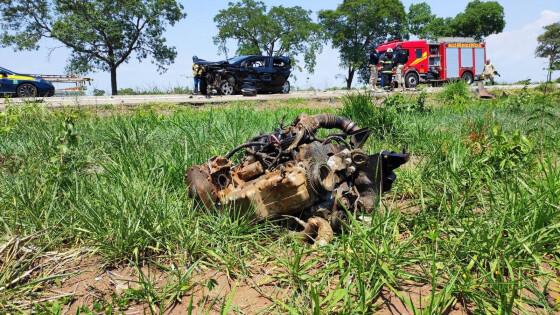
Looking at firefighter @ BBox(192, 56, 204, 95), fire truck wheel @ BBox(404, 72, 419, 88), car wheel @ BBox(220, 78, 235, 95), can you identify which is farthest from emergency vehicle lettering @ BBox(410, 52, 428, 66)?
firefighter @ BBox(192, 56, 204, 95)

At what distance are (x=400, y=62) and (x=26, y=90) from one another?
1790 cm

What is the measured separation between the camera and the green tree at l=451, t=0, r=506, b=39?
48.7 metres

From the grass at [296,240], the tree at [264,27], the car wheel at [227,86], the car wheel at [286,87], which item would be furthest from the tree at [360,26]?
the grass at [296,240]

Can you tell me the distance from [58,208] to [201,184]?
0.87 m

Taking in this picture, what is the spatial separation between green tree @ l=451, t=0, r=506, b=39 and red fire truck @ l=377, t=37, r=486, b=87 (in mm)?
19229

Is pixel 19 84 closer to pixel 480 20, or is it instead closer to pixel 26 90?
pixel 26 90

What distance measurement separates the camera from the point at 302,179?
7.79 ft

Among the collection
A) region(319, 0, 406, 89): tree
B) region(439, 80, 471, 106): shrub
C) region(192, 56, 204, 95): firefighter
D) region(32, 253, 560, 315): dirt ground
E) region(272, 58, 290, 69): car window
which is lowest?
region(32, 253, 560, 315): dirt ground

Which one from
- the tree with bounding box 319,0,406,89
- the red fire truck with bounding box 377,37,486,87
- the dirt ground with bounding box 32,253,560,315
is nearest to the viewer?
the dirt ground with bounding box 32,253,560,315

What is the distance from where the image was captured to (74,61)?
1252 inches

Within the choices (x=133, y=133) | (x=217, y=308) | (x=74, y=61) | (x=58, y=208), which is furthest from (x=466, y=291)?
(x=74, y=61)

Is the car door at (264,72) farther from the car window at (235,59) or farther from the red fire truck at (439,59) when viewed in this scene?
the red fire truck at (439,59)

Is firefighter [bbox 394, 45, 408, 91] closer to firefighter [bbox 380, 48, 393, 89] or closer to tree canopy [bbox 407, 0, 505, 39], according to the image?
firefighter [bbox 380, 48, 393, 89]

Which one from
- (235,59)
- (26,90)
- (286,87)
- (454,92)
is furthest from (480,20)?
(26,90)
